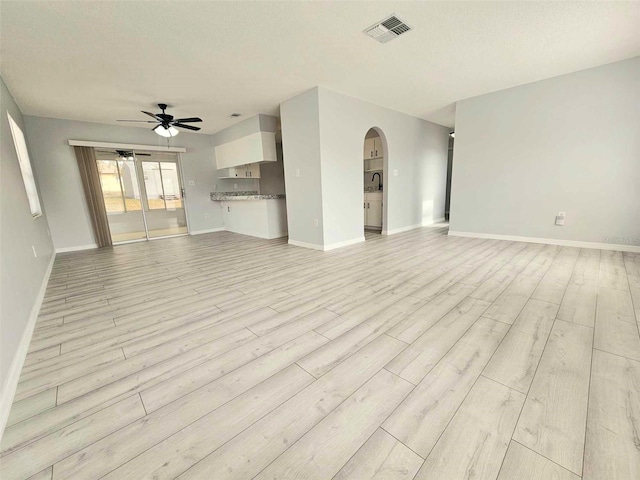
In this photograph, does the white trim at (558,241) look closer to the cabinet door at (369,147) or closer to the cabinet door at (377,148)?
the cabinet door at (377,148)

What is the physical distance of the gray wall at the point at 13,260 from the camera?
1.58 m

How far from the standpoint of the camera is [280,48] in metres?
2.77

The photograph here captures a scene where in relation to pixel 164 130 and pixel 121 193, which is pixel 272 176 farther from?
pixel 121 193

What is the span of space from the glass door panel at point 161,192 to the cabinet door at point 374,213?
15.8 feet

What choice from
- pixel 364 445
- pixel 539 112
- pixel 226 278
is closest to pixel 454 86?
pixel 539 112

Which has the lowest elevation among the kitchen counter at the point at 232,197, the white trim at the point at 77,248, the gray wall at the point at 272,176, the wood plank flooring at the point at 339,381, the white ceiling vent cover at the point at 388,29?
the wood plank flooring at the point at 339,381

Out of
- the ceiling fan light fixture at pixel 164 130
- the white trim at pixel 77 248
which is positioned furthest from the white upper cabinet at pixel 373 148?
the white trim at pixel 77 248

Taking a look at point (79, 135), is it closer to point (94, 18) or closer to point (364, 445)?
point (94, 18)

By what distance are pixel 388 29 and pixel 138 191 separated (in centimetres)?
696

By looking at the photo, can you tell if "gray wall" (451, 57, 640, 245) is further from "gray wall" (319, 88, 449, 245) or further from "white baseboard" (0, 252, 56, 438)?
"white baseboard" (0, 252, 56, 438)

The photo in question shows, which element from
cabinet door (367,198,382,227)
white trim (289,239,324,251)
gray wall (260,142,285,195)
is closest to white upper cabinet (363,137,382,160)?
cabinet door (367,198,382,227)

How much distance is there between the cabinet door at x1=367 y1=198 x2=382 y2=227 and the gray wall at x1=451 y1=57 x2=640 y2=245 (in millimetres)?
1708

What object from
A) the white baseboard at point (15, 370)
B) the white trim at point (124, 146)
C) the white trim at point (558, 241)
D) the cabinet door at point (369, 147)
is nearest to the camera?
the white baseboard at point (15, 370)

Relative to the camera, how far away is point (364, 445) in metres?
1.03
